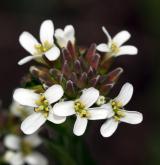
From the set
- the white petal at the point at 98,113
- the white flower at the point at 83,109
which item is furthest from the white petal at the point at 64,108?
the white petal at the point at 98,113

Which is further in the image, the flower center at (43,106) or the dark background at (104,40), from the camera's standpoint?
the dark background at (104,40)

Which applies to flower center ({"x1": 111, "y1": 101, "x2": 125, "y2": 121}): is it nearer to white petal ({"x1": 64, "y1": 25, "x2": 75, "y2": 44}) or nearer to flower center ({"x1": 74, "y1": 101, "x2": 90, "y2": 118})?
flower center ({"x1": 74, "y1": 101, "x2": 90, "y2": 118})

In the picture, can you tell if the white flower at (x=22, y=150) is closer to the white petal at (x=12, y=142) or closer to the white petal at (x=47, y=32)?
the white petal at (x=12, y=142)

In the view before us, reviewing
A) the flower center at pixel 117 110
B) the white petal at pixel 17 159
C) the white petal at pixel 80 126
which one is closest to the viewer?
the white petal at pixel 80 126

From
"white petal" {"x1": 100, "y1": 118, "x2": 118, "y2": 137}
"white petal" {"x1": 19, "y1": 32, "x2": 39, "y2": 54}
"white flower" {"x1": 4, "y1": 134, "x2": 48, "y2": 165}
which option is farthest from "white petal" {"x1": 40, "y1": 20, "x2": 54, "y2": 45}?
"white flower" {"x1": 4, "y1": 134, "x2": 48, "y2": 165}

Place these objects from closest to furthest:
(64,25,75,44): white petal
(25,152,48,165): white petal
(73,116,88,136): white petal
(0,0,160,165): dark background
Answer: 1. (73,116,88,136): white petal
2. (64,25,75,44): white petal
3. (25,152,48,165): white petal
4. (0,0,160,165): dark background

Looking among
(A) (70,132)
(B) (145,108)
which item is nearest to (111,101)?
(A) (70,132)

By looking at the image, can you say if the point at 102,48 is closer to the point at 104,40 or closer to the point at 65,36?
the point at 65,36

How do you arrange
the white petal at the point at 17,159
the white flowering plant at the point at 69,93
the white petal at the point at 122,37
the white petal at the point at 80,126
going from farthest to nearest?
the white petal at the point at 17,159, the white petal at the point at 122,37, the white flowering plant at the point at 69,93, the white petal at the point at 80,126

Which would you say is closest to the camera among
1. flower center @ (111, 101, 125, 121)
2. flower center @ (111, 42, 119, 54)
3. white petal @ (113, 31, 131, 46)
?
flower center @ (111, 101, 125, 121)
